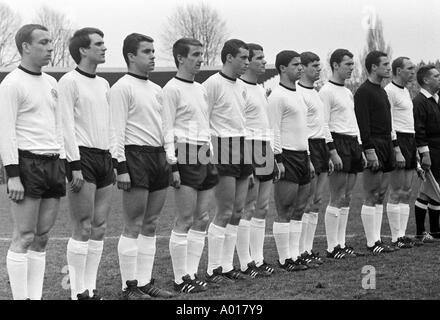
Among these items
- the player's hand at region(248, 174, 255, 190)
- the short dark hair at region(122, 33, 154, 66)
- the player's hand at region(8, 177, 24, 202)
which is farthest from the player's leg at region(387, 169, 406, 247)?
the player's hand at region(8, 177, 24, 202)

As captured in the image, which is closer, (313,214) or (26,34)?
(26,34)

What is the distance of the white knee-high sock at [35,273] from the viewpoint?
5922 millimetres

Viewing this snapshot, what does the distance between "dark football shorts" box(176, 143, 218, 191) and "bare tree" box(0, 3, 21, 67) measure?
1.86 m

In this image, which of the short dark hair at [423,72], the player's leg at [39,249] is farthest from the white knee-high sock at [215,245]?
the short dark hair at [423,72]

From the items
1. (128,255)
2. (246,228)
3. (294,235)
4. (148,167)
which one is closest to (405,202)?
(294,235)

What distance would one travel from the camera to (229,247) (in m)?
7.90

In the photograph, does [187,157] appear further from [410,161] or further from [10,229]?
[10,229]

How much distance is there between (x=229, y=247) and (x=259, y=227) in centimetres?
52

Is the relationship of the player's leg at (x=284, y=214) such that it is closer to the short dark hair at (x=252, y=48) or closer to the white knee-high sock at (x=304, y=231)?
the white knee-high sock at (x=304, y=231)

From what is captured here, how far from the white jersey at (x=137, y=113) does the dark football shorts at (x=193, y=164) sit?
0.91 ft

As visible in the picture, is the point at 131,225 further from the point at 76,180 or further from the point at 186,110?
the point at 186,110

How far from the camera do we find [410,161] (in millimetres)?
10000
